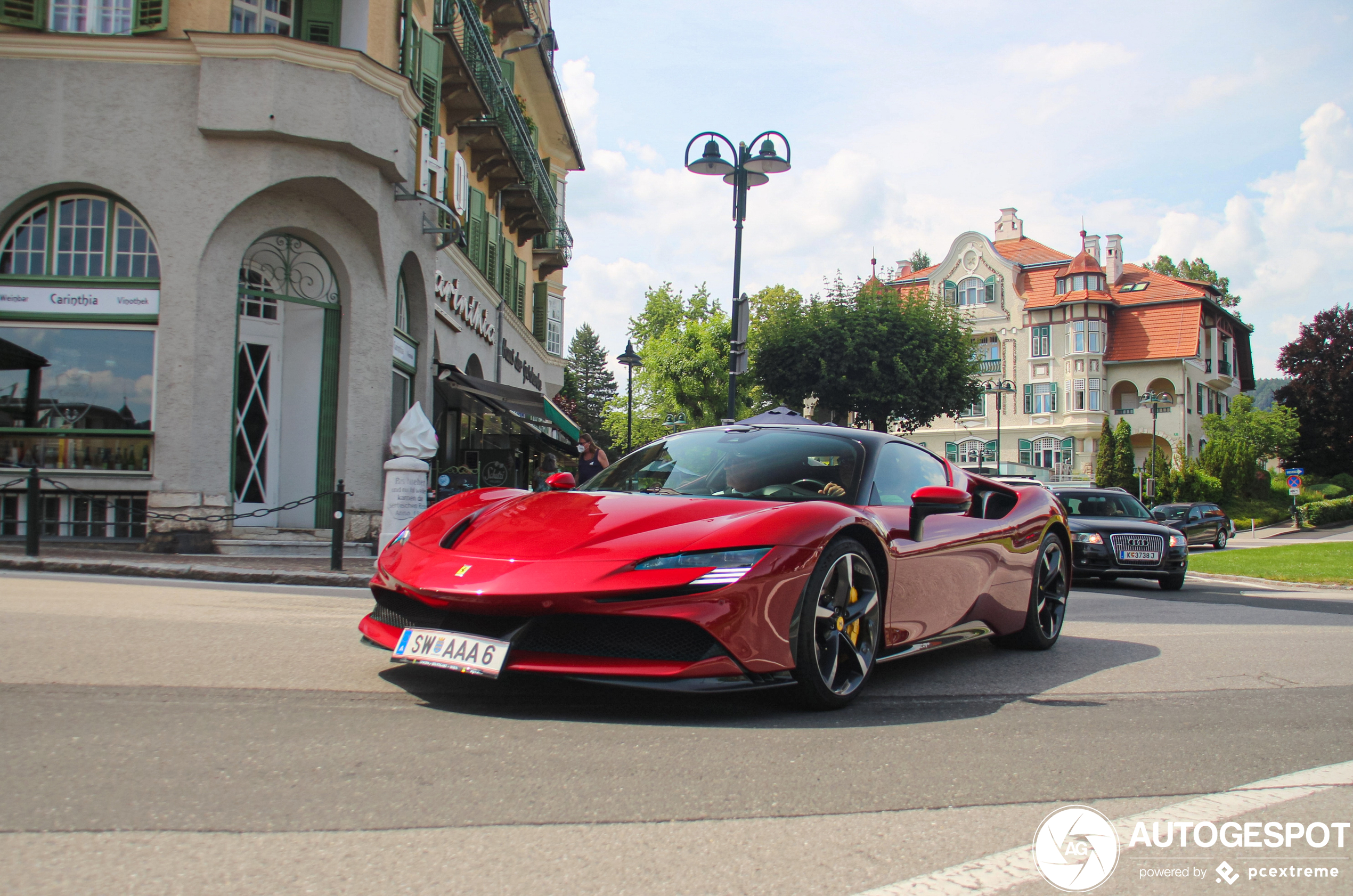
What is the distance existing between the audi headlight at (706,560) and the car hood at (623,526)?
0.03 metres

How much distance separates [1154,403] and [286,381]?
43.3 meters

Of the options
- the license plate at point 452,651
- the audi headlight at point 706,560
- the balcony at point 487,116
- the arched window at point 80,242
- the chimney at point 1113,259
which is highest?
the chimney at point 1113,259

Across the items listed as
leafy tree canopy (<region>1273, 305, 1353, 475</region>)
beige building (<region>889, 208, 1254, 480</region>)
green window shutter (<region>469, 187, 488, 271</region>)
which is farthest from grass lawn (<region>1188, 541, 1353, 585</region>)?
leafy tree canopy (<region>1273, 305, 1353, 475</region>)

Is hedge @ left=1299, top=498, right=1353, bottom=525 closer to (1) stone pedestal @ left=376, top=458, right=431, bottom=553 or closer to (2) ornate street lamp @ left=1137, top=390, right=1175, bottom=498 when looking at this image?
(2) ornate street lamp @ left=1137, top=390, right=1175, bottom=498

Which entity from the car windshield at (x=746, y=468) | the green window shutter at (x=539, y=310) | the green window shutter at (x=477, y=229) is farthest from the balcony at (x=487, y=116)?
the car windshield at (x=746, y=468)

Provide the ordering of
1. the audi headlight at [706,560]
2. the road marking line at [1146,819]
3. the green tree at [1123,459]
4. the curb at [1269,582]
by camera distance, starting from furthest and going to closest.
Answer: the green tree at [1123,459] < the curb at [1269,582] < the audi headlight at [706,560] < the road marking line at [1146,819]

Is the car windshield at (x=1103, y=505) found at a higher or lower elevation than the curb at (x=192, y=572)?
higher

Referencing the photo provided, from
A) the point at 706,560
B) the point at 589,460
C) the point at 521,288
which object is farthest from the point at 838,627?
the point at 521,288

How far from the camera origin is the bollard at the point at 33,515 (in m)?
10.9

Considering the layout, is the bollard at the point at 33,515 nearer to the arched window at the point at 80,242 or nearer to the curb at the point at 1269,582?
the arched window at the point at 80,242

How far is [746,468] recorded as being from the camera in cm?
507

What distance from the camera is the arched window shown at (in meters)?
13.9

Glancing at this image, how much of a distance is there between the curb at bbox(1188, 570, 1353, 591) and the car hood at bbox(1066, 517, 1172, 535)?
2864 millimetres

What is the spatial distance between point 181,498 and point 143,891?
1240 centimetres
